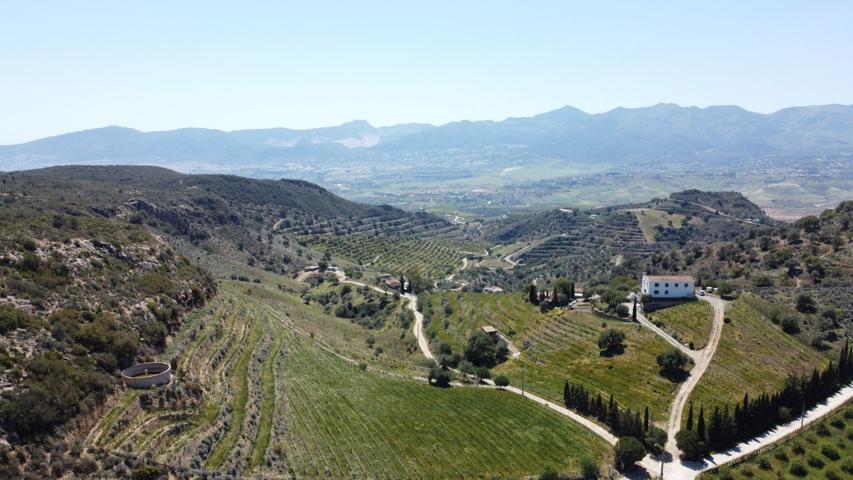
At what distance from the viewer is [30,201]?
338ft

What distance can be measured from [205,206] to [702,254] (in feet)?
485

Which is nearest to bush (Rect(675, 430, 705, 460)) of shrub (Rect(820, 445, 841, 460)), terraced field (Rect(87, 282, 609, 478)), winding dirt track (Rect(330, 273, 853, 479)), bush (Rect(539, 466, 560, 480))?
winding dirt track (Rect(330, 273, 853, 479))

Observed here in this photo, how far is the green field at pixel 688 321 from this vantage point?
83.4 m

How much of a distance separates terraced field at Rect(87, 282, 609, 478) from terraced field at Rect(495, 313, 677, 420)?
28.6ft

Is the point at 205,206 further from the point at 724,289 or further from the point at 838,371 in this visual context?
the point at 838,371

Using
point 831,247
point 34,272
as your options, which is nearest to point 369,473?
point 34,272

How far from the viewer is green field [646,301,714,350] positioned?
274ft

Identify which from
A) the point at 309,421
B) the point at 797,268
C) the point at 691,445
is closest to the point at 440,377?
the point at 309,421

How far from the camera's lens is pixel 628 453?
55906mm

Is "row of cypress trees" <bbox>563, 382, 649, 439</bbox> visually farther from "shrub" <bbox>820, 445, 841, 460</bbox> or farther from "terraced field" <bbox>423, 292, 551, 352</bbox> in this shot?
"terraced field" <bbox>423, 292, 551, 352</bbox>

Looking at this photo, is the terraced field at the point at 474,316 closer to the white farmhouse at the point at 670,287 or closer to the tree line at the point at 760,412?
the white farmhouse at the point at 670,287

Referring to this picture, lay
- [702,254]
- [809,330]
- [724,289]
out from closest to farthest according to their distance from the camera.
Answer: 1. [809,330]
2. [724,289]
3. [702,254]

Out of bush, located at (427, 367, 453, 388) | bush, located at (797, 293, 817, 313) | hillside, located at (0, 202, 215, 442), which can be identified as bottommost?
bush, located at (427, 367, 453, 388)

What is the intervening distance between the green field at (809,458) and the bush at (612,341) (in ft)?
83.0
